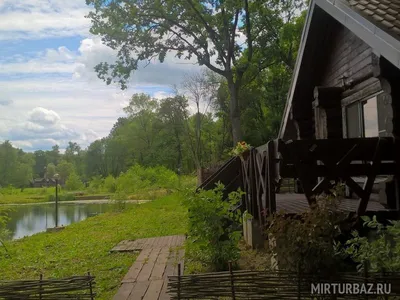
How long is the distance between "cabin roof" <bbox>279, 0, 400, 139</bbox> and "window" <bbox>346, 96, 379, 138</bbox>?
4.94ft

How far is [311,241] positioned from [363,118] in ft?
14.5

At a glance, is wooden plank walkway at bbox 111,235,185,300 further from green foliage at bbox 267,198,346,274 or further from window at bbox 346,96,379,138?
window at bbox 346,96,379,138

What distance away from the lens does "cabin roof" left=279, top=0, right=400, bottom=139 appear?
4.90 meters

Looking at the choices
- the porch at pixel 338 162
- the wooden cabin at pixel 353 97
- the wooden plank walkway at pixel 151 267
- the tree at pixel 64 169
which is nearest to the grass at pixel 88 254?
the wooden plank walkway at pixel 151 267

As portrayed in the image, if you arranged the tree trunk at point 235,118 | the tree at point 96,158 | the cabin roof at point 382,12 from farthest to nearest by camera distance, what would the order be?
the tree at point 96,158 → the tree trunk at point 235,118 → the cabin roof at point 382,12

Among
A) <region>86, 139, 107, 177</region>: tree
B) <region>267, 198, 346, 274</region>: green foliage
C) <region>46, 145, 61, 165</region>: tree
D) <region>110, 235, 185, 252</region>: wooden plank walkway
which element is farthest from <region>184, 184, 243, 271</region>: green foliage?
<region>46, 145, 61, 165</region>: tree

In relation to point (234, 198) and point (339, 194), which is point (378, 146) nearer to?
point (339, 194)

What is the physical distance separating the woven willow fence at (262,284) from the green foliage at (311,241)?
106mm

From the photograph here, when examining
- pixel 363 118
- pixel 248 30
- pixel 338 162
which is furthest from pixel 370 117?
pixel 248 30

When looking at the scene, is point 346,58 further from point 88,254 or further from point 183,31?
point 183,31

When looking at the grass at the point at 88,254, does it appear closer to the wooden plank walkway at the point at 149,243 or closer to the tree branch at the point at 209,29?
the wooden plank walkway at the point at 149,243

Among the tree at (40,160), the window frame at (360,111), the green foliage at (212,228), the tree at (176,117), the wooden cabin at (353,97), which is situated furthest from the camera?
the tree at (40,160)

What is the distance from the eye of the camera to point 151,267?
7570mm

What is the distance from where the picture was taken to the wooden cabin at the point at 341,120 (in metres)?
5.55
